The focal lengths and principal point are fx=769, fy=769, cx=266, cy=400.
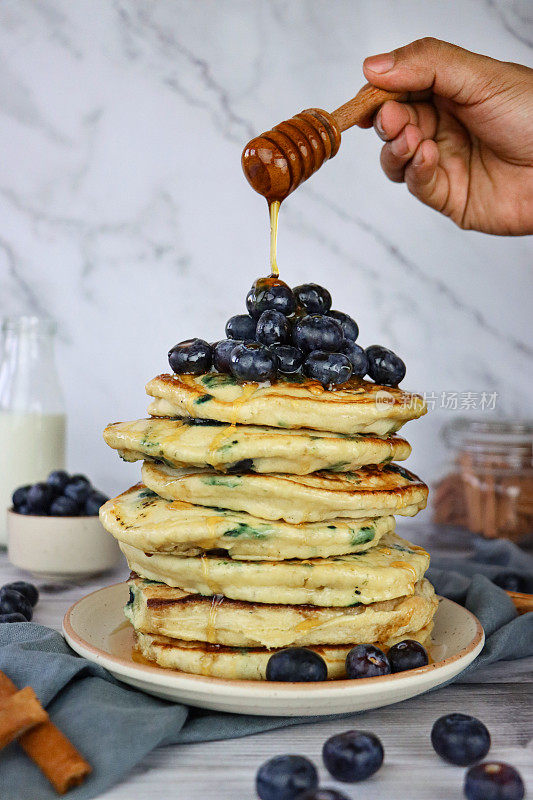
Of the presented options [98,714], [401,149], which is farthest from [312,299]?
[401,149]

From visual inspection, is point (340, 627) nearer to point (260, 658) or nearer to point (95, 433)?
point (260, 658)

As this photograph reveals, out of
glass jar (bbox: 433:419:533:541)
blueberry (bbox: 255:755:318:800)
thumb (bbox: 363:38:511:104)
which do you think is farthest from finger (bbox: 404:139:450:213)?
blueberry (bbox: 255:755:318:800)

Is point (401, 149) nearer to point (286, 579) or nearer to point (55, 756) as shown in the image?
point (286, 579)

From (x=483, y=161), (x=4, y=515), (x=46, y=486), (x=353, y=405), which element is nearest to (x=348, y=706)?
(x=353, y=405)

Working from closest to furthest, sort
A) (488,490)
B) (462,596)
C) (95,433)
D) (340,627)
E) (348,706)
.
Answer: (348,706) < (340,627) < (462,596) < (488,490) < (95,433)

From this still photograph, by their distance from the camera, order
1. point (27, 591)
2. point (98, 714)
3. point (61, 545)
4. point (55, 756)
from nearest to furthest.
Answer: point (55, 756) → point (98, 714) → point (27, 591) → point (61, 545)

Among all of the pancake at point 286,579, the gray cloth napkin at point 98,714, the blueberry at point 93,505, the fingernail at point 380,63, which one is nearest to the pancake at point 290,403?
the pancake at point 286,579

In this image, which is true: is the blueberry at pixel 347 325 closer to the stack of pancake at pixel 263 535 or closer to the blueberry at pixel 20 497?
the stack of pancake at pixel 263 535
